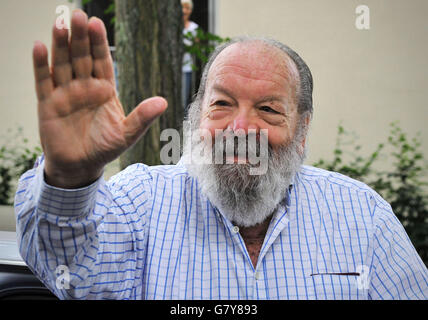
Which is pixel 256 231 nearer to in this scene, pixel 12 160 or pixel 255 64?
pixel 255 64

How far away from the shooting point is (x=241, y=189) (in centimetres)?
217

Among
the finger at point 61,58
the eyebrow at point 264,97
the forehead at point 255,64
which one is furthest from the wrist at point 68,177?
the forehead at point 255,64

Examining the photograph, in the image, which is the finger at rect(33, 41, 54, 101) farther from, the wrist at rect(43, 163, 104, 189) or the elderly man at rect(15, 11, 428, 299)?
the wrist at rect(43, 163, 104, 189)

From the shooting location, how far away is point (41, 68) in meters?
1.34

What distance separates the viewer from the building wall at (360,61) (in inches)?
204

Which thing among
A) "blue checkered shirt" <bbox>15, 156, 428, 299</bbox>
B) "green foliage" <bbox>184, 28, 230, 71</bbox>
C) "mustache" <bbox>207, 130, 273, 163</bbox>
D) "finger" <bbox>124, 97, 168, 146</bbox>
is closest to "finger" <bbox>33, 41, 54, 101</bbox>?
"finger" <bbox>124, 97, 168, 146</bbox>

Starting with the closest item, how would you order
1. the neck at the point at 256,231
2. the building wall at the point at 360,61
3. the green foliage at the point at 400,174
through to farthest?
the neck at the point at 256,231
the green foliage at the point at 400,174
the building wall at the point at 360,61

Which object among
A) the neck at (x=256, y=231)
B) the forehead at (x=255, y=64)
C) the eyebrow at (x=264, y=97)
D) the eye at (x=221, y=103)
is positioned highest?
the forehead at (x=255, y=64)

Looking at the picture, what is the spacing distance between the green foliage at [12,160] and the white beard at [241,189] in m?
4.32

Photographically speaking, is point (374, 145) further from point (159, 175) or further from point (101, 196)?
point (101, 196)

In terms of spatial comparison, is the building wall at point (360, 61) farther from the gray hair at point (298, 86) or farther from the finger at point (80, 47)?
the finger at point (80, 47)

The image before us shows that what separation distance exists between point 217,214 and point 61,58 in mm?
1031

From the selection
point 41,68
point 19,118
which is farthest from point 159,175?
point 19,118

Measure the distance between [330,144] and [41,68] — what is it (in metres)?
4.44
